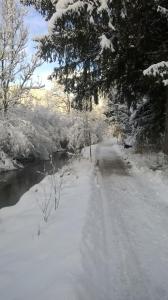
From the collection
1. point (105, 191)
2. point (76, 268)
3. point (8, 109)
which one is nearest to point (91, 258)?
point (76, 268)

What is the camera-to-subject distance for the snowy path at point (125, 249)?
Answer: 16.2 ft

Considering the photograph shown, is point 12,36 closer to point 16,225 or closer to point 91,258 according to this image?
point 16,225

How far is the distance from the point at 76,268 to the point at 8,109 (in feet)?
74.0

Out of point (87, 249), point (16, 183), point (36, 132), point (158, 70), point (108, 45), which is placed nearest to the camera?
point (87, 249)

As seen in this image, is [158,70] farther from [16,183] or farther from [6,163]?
[6,163]

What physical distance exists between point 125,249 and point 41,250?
1.38m

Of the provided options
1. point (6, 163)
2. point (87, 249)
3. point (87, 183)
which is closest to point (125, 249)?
point (87, 249)

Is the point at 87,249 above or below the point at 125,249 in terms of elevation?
above

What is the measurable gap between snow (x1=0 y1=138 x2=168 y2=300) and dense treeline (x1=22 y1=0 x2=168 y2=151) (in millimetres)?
5607

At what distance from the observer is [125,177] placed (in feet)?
51.0

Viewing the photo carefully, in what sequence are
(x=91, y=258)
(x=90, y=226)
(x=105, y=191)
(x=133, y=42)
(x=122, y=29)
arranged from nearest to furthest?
1. (x=91, y=258)
2. (x=90, y=226)
3. (x=105, y=191)
4. (x=122, y=29)
5. (x=133, y=42)

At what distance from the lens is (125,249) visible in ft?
21.1

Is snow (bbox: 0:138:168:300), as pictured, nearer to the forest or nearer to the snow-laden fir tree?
the forest

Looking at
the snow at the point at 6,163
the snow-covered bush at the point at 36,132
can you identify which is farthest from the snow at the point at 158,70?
the snow at the point at 6,163
